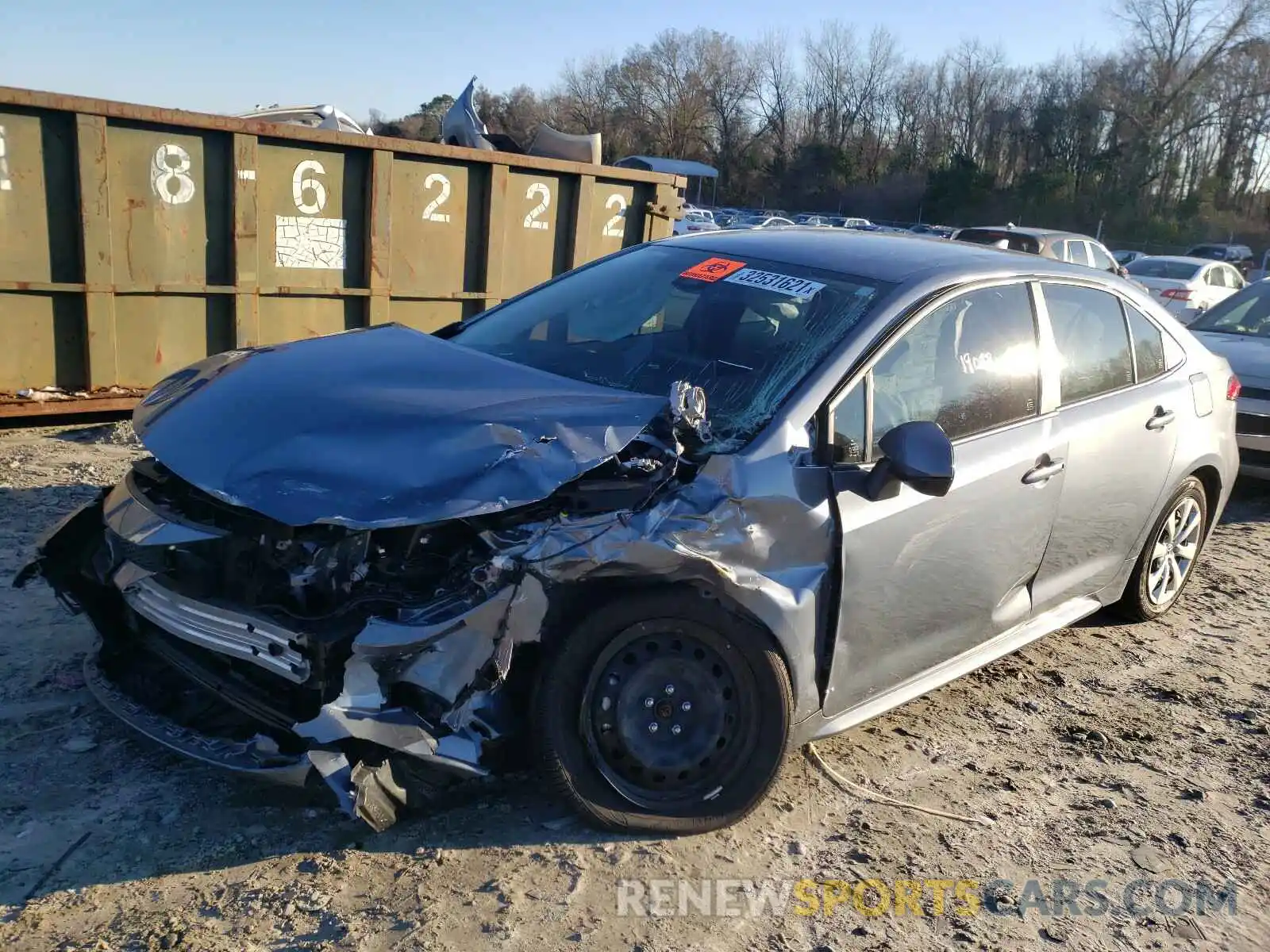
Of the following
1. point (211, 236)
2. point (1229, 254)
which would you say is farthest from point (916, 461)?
point (1229, 254)

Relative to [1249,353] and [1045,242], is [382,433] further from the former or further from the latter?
[1045,242]

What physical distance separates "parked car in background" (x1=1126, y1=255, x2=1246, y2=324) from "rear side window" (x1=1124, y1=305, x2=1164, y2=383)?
1357cm

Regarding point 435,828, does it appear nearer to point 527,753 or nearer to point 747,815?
point 527,753

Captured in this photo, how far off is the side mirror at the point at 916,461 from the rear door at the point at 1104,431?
3.48ft

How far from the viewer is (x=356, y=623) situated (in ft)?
8.95

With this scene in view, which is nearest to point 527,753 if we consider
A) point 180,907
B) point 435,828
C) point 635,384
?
point 435,828

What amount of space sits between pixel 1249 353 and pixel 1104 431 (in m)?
4.78

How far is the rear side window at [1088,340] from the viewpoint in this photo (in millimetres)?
4098

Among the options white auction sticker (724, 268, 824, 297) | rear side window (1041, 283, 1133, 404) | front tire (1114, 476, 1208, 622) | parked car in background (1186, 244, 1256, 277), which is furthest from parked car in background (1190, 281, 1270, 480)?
parked car in background (1186, 244, 1256, 277)

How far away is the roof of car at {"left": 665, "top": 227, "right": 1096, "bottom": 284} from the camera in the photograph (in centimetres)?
374

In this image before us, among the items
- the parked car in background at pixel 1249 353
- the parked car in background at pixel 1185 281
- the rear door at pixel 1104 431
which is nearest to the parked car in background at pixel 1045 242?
the parked car in background at pixel 1185 281

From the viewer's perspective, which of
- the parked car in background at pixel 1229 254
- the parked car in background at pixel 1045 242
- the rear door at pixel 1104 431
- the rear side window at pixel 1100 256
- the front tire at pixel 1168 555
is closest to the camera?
the rear door at pixel 1104 431

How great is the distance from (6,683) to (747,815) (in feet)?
8.46

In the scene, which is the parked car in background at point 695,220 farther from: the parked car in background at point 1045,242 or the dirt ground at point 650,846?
the dirt ground at point 650,846
